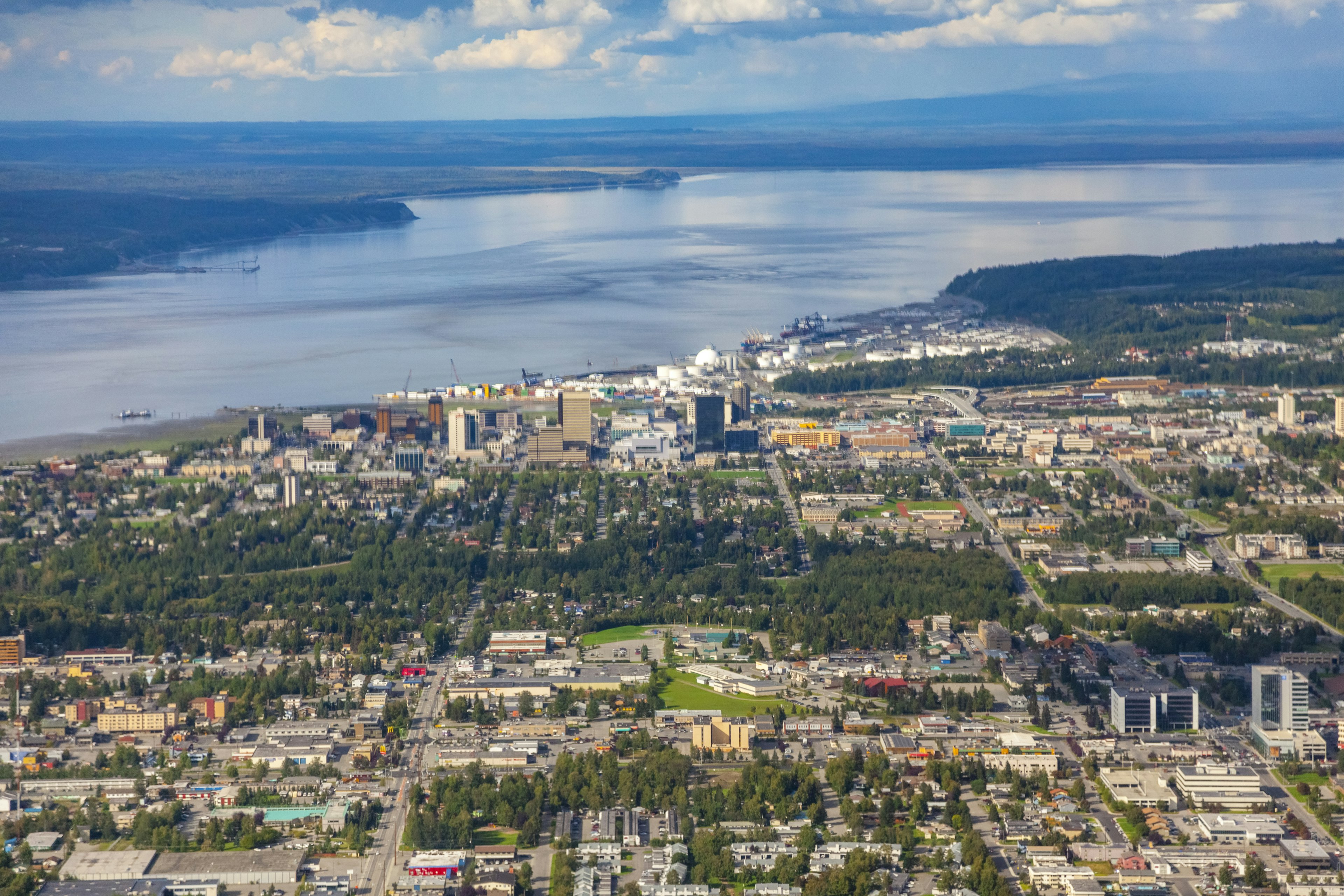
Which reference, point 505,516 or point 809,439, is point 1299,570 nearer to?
point 809,439

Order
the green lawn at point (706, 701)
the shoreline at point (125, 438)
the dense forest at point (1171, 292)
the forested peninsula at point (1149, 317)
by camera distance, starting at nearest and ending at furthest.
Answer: the green lawn at point (706, 701)
the shoreline at point (125, 438)
the forested peninsula at point (1149, 317)
the dense forest at point (1171, 292)

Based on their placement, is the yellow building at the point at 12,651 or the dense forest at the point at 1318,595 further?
the dense forest at the point at 1318,595

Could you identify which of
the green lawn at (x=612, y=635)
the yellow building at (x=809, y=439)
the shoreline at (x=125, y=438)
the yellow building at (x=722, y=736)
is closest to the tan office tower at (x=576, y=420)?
the yellow building at (x=809, y=439)

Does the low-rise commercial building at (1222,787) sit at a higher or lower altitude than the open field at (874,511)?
higher

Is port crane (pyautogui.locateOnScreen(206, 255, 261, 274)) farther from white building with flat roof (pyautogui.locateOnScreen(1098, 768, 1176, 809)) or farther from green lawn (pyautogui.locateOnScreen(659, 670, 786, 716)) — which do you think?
white building with flat roof (pyautogui.locateOnScreen(1098, 768, 1176, 809))

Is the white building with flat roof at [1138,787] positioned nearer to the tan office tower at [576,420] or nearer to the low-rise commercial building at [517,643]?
the low-rise commercial building at [517,643]

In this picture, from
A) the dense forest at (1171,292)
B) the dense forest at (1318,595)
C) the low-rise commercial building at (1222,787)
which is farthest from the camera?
A: the dense forest at (1171,292)

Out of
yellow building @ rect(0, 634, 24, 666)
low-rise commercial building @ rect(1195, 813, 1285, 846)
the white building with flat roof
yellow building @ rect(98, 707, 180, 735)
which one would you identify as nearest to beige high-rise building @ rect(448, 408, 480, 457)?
yellow building @ rect(0, 634, 24, 666)

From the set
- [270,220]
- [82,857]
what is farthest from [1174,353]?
[270,220]

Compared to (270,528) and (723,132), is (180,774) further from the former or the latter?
(723,132)
